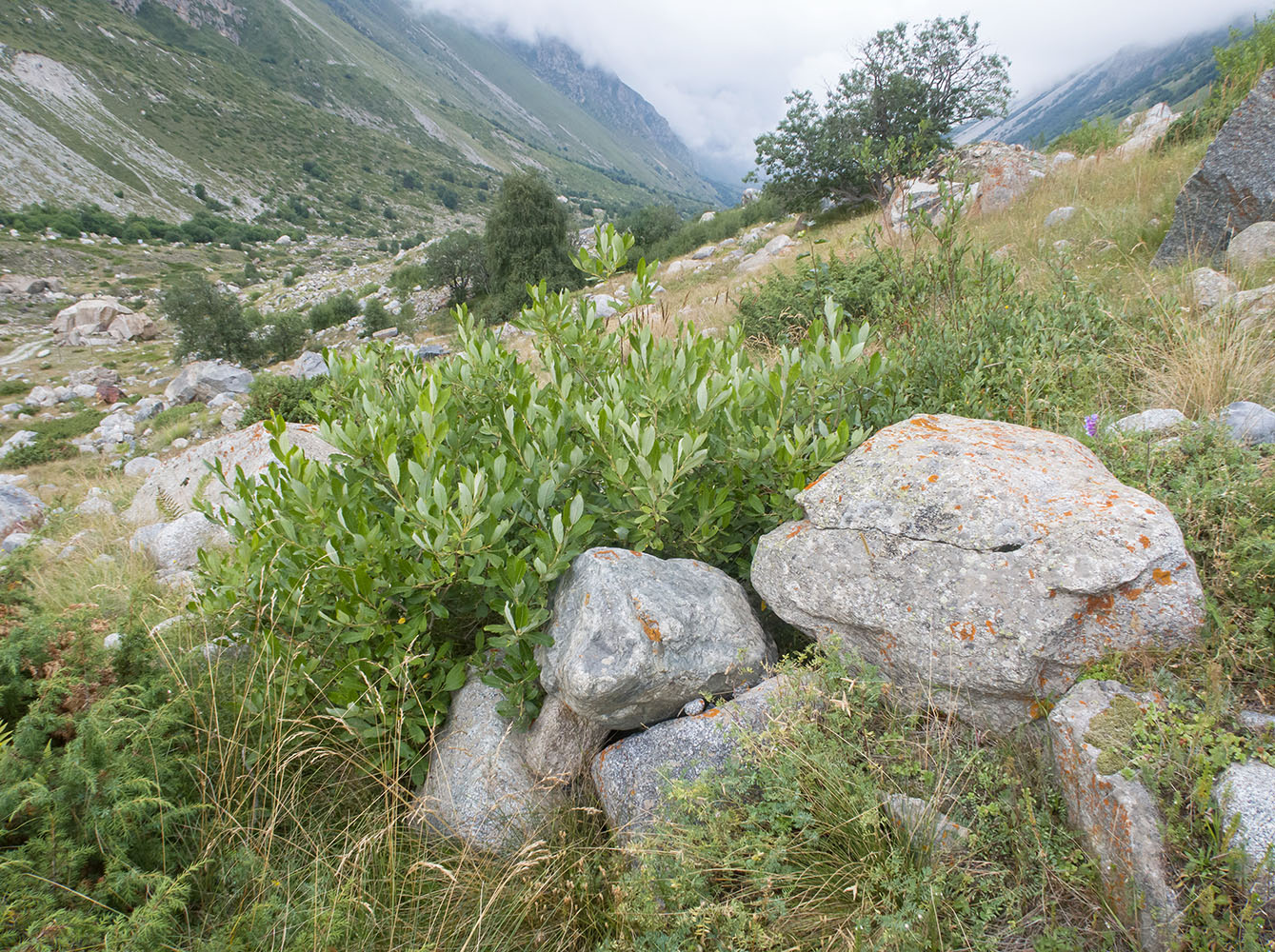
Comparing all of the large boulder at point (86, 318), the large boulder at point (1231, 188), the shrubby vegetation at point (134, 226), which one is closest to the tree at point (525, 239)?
the large boulder at point (1231, 188)

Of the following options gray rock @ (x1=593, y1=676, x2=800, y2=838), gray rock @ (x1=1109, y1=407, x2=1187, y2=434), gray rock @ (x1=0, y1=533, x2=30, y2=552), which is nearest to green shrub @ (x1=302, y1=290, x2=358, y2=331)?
gray rock @ (x1=0, y1=533, x2=30, y2=552)

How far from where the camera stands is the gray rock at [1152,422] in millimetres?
3065

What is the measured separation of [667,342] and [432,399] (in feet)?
4.64

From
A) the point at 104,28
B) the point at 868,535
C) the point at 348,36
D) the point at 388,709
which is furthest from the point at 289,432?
the point at 348,36

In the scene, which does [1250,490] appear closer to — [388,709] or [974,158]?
[388,709]

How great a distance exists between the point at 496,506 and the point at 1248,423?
386 cm

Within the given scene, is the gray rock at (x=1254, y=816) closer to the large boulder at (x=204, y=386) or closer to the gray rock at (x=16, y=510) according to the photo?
the gray rock at (x=16, y=510)

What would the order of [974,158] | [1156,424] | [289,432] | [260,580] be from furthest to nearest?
1. [974,158]
2. [289,432]
3. [1156,424]
4. [260,580]

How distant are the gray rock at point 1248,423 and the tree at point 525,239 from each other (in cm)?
2527

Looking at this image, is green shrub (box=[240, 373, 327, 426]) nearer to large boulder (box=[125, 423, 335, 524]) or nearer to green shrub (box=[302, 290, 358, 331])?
large boulder (box=[125, 423, 335, 524])

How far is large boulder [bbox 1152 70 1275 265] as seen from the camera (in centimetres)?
544

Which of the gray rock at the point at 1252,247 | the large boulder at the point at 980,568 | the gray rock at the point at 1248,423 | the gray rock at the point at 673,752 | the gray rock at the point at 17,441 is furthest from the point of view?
the gray rock at the point at 17,441

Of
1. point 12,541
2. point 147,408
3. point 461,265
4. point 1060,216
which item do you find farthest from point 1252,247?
point 461,265

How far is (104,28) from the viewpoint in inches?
3265
